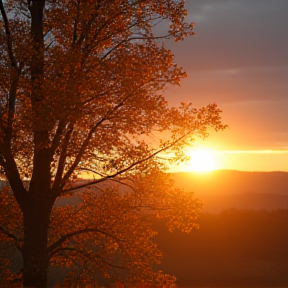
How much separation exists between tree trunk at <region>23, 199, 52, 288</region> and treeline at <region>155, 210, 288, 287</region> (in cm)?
4027

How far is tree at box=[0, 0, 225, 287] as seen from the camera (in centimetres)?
1584

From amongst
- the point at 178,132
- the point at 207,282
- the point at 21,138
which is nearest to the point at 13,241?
the point at 21,138

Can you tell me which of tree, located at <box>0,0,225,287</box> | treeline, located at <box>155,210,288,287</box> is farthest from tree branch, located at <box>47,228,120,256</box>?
treeline, located at <box>155,210,288,287</box>

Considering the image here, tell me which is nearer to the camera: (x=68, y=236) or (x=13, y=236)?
(x=13, y=236)

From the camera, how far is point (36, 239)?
16750mm

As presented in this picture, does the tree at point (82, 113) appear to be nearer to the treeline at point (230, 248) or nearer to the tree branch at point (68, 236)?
the tree branch at point (68, 236)

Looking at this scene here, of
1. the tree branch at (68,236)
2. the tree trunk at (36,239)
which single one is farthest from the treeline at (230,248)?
the tree trunk at (36,239)

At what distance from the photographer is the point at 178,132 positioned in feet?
57.7

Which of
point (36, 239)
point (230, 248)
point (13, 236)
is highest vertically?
point (13, 236)

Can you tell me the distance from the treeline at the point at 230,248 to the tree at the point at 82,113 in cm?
3993

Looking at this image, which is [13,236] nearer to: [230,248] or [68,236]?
[68,236]

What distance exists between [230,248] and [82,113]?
1843 inches

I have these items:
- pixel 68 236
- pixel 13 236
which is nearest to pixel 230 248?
pixel 68 236

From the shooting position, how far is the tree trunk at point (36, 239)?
54.2 feet
